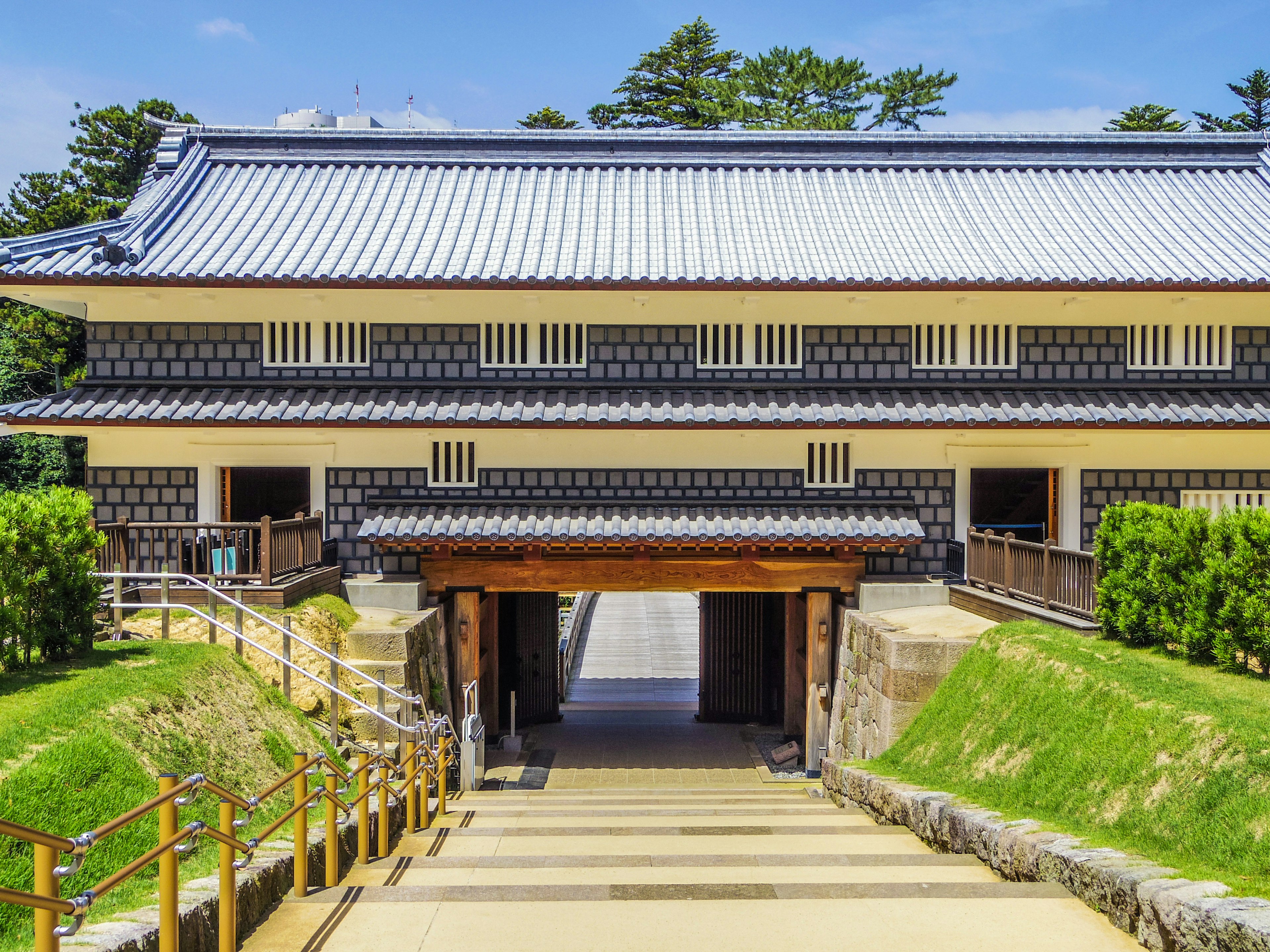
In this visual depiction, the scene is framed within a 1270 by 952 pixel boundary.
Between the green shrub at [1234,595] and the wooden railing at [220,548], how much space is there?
37.0ft

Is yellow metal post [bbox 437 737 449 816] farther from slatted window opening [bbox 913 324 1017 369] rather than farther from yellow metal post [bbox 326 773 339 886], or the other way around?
slatted window opening [bbox 913 324 1017 369]

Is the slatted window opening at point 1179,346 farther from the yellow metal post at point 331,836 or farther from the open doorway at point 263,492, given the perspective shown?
the yellow metal post at point 331,836

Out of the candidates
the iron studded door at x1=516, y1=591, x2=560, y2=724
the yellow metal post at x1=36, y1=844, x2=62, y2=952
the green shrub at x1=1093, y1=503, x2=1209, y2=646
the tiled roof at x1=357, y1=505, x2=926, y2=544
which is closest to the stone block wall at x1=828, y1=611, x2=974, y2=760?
the tiled roof at x1=357, y1=505, x2=926, y2=544

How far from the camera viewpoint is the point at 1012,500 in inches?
813

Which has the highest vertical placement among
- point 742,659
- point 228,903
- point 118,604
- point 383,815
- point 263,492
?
point 263,492

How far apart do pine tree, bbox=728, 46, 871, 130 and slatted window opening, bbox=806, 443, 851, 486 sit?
22.4 m

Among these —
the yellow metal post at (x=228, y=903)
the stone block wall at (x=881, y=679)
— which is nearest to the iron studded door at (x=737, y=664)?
the stone block wall at (x=881, y=679)

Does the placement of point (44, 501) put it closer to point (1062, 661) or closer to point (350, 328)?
point (350, 328)

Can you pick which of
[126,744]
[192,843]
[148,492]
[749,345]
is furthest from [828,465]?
[192,843]

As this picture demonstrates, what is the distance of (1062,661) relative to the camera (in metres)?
10.5

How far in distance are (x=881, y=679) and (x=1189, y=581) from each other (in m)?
4.93

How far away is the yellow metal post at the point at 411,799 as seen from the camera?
349 inches

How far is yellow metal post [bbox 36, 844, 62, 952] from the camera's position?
354cm

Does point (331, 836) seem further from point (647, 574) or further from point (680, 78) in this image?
point (680, 78)
